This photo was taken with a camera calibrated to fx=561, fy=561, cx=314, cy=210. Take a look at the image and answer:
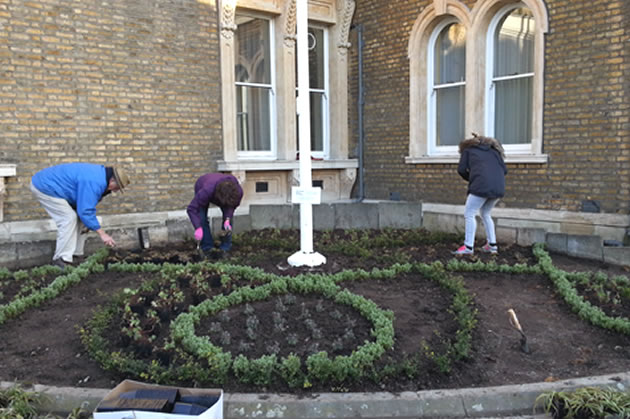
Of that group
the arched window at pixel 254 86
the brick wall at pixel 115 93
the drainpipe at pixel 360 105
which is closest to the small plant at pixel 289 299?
the brick wall at pixel 115 93

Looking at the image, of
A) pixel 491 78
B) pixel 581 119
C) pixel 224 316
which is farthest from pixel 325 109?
pixel 224 316

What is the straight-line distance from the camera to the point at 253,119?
Answer: 1052cm

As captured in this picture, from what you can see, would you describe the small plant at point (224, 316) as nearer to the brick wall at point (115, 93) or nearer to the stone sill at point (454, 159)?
the brick wall at point (115, 93)

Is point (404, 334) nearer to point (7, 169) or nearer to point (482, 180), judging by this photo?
point (482, 180)

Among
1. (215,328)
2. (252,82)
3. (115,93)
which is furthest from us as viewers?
(252,82)

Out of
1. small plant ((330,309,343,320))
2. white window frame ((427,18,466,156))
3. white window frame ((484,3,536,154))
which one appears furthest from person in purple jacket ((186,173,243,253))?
white window frame ((484,3,536,154))

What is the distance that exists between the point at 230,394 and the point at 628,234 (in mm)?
6287

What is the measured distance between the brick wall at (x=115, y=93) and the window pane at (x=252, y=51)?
33.2 inches

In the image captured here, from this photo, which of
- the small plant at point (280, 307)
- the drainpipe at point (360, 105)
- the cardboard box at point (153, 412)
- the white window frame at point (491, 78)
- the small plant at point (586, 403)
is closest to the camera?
the cardboard box at point (153, 412)

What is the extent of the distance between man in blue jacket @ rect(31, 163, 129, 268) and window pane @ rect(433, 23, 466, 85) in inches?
243

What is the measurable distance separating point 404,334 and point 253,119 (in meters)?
6.64

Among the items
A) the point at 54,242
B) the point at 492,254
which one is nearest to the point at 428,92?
the point at 492,254

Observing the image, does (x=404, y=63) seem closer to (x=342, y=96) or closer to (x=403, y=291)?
(x=342, y=96)

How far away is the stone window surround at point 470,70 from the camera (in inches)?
335
